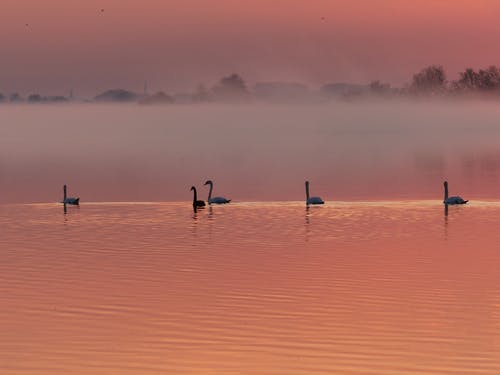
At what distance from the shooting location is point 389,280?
2652 cm

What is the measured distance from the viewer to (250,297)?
2425 cm

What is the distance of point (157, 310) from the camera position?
2286 centimetres

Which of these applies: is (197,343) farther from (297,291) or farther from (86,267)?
(86,267)

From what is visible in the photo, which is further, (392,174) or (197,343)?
(392,174)

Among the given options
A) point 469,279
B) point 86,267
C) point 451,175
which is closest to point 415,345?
point 469,279

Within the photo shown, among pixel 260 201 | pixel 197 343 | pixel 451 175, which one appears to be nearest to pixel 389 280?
pixel 197 343

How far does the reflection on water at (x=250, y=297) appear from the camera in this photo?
61.2 ft

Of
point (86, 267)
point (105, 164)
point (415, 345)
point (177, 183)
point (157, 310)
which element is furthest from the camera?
point (105, 164)

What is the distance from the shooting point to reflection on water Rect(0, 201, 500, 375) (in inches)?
734

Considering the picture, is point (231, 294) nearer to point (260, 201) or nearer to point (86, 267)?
point (86, 267)

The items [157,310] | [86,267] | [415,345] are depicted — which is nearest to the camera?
[415,345]

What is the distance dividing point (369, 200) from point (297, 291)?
94.2 ft

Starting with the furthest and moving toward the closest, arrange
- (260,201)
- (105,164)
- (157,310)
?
(105,164)
(260,201)
(157,310)

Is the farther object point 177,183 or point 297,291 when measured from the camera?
point 177,183
